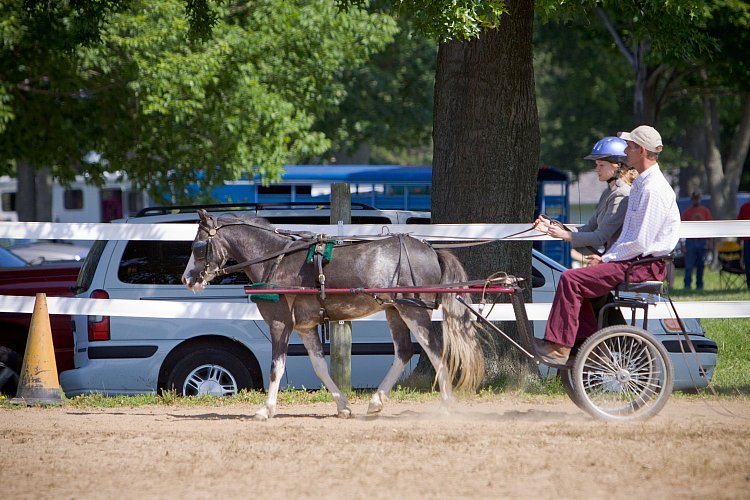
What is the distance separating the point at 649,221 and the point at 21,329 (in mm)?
6248

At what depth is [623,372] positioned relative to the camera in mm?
7207

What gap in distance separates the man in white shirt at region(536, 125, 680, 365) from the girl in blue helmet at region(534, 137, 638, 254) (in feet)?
0.79

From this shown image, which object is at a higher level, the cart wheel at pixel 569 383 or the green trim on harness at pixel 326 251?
the green trim on harness at pixel 326 251

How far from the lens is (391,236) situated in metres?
7.99

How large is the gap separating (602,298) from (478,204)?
83.7 inches

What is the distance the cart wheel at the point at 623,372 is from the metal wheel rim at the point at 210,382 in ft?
11.5

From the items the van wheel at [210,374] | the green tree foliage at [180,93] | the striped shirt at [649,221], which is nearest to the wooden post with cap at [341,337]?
the van wheel at [210,374]

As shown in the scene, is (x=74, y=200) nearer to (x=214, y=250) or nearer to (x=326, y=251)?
(x=214, y=250)

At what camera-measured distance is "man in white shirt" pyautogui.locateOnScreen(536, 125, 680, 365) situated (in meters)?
7.09

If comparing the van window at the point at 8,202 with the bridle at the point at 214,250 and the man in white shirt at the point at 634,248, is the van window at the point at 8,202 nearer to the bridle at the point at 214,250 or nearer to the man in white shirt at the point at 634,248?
the bridle at the point at 214,250

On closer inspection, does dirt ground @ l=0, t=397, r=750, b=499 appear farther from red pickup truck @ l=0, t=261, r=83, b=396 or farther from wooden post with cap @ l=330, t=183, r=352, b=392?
red pickup truck @ l=0, t=261, r=83, b=396

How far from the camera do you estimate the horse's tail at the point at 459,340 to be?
7.75 metres

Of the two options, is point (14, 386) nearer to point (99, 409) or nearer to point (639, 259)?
point (99, 409)

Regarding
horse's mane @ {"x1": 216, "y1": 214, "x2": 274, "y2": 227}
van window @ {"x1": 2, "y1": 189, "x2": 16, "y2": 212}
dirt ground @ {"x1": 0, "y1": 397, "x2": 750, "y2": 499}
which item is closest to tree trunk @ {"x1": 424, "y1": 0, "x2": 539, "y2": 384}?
dirt ground @ {"x1": 0, "y1": 397, "x2": 750, "y2": 499}
